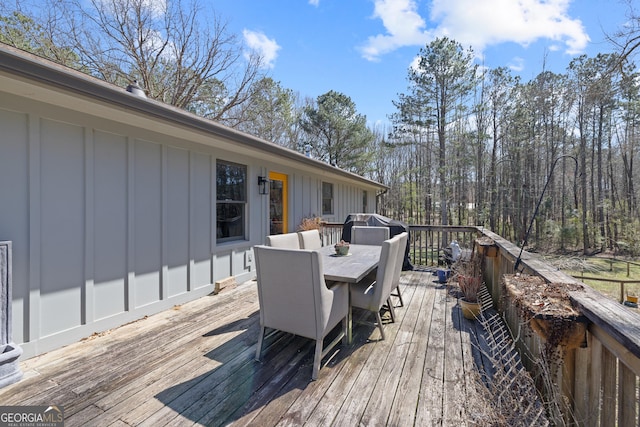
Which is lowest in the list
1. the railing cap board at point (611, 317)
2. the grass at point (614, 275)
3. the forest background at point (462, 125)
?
the grass at point (614, 275)

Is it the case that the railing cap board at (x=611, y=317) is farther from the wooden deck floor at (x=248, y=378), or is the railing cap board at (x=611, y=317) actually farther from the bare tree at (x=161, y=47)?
the bare tree at (x=161, y=47)

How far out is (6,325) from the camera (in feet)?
7.06

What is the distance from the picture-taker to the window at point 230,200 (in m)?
4.55

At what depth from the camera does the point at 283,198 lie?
6.30 m

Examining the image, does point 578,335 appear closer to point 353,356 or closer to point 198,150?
point 353,356

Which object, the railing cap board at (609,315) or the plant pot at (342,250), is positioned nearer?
the railing cap board at (609,315)

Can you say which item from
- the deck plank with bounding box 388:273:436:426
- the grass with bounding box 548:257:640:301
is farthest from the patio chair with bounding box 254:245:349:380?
the grass with bounding box 548:257:640:301

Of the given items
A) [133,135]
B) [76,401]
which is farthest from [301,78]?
[76,401]

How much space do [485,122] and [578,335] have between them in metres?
15.2

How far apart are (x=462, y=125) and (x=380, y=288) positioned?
13.4 metres

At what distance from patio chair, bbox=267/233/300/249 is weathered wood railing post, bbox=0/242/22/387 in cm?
212

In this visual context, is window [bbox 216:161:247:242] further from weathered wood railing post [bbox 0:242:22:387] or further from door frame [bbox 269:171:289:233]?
weathered wood railing post [bbox 0:242:22:387]

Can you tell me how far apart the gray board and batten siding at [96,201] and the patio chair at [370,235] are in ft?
6.93

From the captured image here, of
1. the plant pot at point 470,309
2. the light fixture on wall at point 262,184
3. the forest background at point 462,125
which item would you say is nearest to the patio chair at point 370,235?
the plant pot at point 470,309
